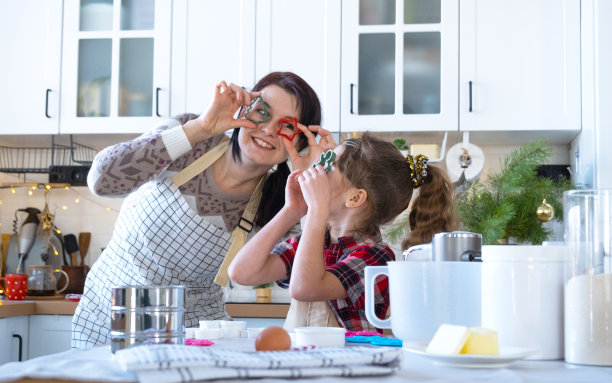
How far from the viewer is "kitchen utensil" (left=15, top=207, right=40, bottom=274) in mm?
3189

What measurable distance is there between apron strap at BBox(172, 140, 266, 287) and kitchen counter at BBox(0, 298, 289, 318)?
828 mm

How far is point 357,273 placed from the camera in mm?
1404

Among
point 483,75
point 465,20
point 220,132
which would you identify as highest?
point 465,20

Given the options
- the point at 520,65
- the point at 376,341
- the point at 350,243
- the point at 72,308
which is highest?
the point at 520,65

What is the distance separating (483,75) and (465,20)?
→ 223 millimetres

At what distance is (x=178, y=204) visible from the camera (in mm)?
1812

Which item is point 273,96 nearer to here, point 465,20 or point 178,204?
point 178,204

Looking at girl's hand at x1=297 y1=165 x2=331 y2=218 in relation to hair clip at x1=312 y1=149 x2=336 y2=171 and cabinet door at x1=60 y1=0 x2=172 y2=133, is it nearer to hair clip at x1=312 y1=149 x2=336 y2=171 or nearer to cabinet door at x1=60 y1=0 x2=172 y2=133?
hair clip at x1=312 y1=149 x2=336 y2=171

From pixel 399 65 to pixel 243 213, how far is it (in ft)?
4.22

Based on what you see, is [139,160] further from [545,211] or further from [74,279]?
[74,279]

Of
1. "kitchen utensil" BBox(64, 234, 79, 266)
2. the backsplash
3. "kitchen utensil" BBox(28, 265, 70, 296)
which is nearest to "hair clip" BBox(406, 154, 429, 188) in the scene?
"kitchen utensil" BBox(28, 265, 70, 296)

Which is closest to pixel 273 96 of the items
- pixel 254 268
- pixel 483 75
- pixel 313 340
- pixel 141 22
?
pixel 254 268

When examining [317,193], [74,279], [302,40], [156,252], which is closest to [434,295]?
[317,193]

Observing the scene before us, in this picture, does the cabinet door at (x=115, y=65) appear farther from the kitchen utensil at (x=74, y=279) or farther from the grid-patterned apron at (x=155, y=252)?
the grid-patterned apron at (x=155, y=252)
